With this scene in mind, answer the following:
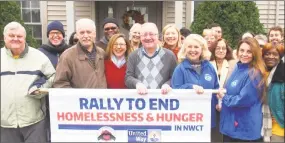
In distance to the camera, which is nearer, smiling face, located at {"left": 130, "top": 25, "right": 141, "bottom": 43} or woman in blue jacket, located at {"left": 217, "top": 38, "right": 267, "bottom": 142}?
woman in blue jacket, located at {"left": 217, "top": 38, "right": 267, "bottom": 142}

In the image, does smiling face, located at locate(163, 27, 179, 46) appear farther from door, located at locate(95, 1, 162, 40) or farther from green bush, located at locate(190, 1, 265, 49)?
door, located at locate(95, 1, 162, 40)

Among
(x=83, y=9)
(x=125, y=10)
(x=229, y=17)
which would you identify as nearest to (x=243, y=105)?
(x=229, y=17)

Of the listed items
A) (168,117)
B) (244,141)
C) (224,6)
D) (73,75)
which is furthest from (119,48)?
(224,6)

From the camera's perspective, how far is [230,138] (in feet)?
12.7

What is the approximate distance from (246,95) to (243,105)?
0.13 m

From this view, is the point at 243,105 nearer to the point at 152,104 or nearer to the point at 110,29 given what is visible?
the point at 152,104

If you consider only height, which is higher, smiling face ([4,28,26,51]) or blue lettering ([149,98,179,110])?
smiling face ([4,28,26,51])

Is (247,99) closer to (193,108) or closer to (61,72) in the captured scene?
(193,108)

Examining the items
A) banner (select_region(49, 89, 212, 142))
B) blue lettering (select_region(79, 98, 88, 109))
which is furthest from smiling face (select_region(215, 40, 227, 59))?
blue lettering (select_region(79, 98, 88, 109))

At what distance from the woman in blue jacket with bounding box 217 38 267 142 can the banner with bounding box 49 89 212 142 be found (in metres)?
0.24

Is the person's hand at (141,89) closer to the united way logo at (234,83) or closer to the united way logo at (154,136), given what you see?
the united way logo at (154,136)

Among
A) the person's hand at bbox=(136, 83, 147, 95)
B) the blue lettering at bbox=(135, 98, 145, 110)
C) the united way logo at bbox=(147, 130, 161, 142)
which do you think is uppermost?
the person's hand at bbox=(136, 83, 147, 95)

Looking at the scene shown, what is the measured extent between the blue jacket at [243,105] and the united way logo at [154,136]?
2.50 feet

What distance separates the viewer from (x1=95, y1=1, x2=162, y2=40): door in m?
10.9
